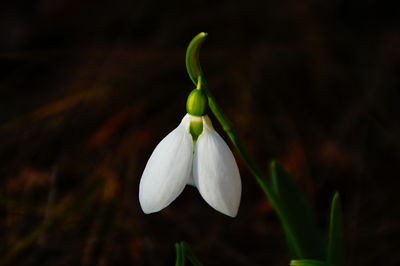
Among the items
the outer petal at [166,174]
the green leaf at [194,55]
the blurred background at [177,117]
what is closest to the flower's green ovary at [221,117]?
the green leaf at [194,55]

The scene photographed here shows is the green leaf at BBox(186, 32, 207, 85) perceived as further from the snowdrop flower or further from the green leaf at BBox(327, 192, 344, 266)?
the green leaf at BBox(327, 192, 344, 266)

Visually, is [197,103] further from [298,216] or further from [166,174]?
[298,216]

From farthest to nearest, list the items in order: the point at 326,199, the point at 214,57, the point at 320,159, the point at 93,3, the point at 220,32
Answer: the point at 93,3
the point at 220,32
the point at 214,57
the point at 320,159
the point at 326,199

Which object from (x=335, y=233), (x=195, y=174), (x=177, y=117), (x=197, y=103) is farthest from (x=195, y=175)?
(x=177, y=117)

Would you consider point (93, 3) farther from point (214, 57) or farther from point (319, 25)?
point (319, 25)

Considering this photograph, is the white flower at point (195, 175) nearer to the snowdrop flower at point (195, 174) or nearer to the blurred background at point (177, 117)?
the snowdrop flower at point (195, 174)

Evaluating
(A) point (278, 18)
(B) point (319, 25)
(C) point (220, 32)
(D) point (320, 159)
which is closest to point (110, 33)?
(C) point (220, 32)

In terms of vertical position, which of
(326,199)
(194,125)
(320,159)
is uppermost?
(194,125)
